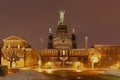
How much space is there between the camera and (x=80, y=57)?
150750mm

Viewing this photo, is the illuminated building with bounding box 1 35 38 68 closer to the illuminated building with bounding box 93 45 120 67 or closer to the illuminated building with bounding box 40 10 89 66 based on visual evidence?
the illuminated building with bounding box 40 10 89 66

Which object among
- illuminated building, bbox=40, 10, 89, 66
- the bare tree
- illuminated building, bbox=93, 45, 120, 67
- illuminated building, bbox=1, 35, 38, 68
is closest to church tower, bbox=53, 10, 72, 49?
illuminated building, bbox=40, 10, 89, 66

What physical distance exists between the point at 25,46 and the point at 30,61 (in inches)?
280

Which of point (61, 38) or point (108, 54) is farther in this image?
point (61, 38)

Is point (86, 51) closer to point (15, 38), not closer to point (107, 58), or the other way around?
point (107, 58)

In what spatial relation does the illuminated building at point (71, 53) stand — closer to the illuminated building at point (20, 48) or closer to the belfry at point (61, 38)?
the belfry at point (61, 38)

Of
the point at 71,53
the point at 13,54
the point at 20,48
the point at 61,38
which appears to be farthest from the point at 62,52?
the point at 13,54

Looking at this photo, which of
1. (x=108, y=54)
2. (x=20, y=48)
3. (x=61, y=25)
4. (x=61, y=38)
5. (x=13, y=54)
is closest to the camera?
(x=13, y=54)

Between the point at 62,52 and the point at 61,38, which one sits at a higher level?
the point at 61,38

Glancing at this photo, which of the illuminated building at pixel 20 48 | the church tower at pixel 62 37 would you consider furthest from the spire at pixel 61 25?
the illuminated building at pixel 20 48

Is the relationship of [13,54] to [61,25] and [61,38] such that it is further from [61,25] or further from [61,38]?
[61,25]

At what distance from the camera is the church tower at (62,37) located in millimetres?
161250

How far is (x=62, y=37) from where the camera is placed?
167 m

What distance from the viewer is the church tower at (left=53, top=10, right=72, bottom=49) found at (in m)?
161
